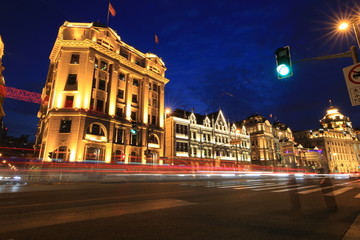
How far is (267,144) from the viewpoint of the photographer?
71.8m

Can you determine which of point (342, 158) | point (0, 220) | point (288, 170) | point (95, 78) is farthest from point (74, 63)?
point (342, 158)

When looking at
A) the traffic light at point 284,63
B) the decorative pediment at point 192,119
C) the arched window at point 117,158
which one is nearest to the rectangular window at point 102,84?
the arched window at point 117,158

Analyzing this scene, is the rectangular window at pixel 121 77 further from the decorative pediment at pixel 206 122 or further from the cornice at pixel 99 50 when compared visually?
the decorative pediment at pixel 206 122

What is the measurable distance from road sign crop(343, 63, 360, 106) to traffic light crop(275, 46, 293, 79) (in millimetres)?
1794

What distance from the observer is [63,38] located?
35469 millimetres

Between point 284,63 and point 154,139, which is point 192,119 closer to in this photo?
point 154,139

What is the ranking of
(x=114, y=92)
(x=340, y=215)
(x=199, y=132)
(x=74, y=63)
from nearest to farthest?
(x=340, y=215) → (x=74, y=63) → (x=114, y=92) → (x=199, y=132)

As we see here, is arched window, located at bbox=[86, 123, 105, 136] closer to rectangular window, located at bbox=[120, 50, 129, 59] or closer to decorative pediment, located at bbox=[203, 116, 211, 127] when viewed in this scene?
rectangular window, located at bbox=[120, 50, 129, 59]

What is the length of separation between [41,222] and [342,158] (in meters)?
A: 131

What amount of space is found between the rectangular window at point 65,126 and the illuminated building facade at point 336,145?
337 feet

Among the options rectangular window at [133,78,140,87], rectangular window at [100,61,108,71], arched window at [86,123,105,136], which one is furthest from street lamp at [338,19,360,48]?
rectangular window at [133,78,140,87]

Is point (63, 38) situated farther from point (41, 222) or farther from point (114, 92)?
point (41, 222)

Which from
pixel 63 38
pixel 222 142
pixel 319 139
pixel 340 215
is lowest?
pixel 340 215

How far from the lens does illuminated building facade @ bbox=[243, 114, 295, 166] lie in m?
70.1
